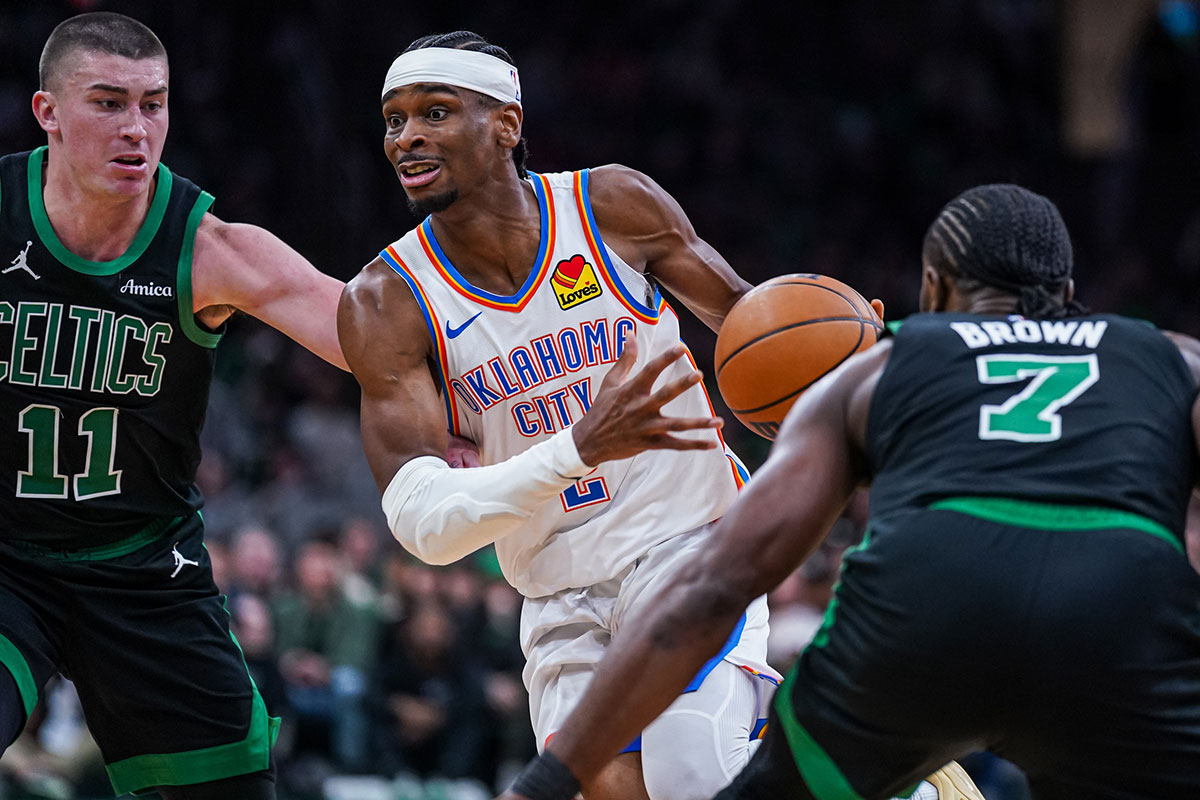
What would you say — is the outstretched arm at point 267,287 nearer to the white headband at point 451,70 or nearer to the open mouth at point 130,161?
the open mouth at point 130,161

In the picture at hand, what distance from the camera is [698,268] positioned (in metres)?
4.93

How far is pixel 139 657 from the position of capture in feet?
15.5

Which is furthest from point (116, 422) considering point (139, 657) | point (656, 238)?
point (656, 238)

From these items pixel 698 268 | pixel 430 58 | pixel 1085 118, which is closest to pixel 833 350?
pixel 698 268

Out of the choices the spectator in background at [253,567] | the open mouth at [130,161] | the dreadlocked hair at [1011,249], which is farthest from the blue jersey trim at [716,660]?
the spectator in background at [253,567]

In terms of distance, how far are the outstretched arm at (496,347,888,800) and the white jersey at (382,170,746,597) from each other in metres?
1.37

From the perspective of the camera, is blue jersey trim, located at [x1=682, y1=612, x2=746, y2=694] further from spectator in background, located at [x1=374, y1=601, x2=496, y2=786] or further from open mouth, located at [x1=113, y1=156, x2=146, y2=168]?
spectator in background, located at [x1=374, y1=601, x2=496, y2=786]

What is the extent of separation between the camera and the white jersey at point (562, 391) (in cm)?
462

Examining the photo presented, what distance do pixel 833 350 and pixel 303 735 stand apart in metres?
6.36

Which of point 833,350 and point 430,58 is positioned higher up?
point 430,58

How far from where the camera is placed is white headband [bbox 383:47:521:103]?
477cm

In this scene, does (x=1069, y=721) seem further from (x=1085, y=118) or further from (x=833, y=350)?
(x=1085, y=118)

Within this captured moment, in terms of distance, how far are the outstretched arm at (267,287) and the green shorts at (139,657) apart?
796 mm

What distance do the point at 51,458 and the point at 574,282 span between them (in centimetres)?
174
